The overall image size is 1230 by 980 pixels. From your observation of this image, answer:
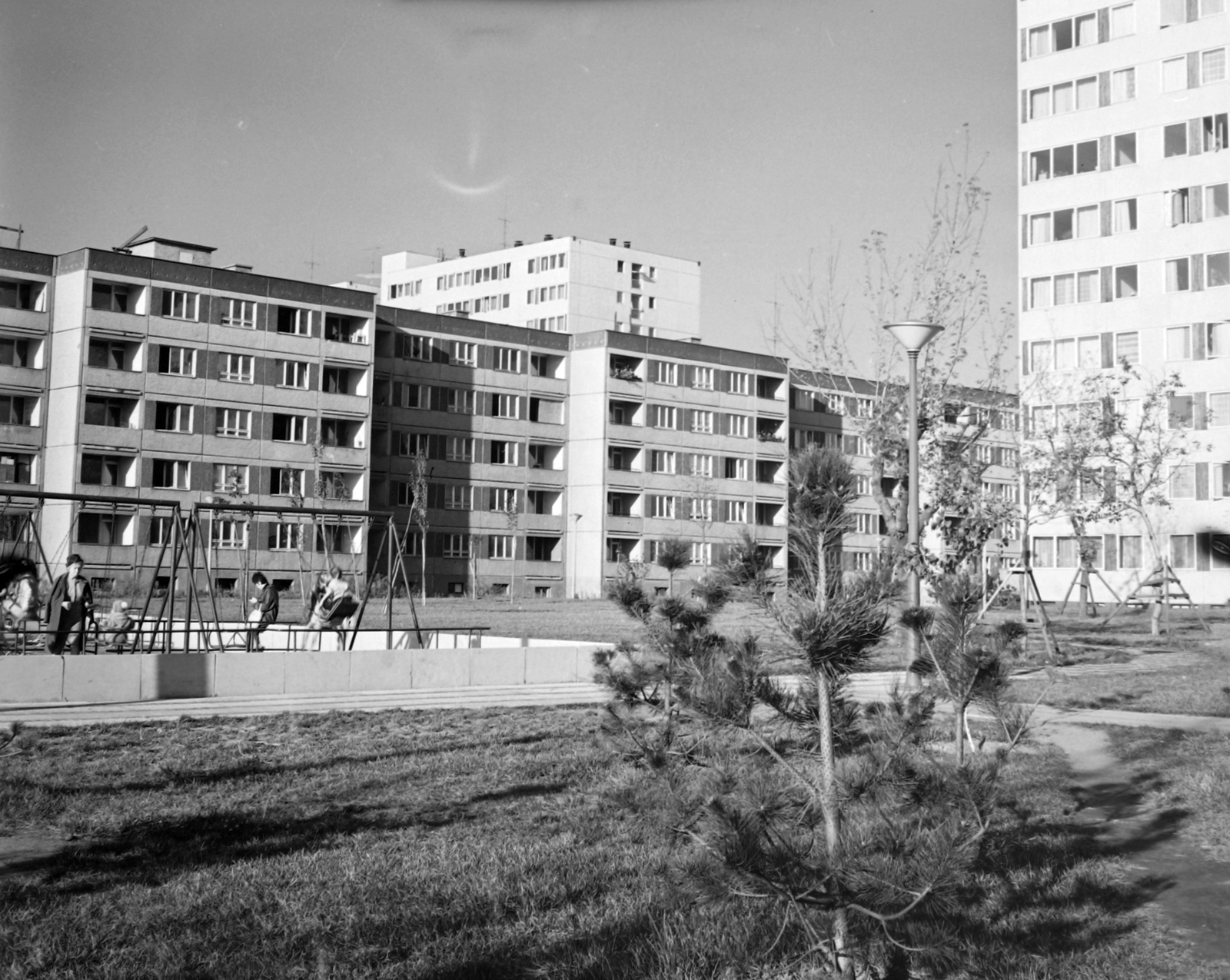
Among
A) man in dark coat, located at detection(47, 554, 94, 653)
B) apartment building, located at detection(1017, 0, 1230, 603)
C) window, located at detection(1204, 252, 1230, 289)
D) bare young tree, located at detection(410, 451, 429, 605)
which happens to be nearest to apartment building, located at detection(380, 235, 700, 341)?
bare young tree, located at detection(410, 451, 429, 605)

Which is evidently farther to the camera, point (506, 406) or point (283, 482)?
point (506, 406)

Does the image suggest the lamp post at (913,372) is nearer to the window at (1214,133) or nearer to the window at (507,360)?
the window at (1214,133)

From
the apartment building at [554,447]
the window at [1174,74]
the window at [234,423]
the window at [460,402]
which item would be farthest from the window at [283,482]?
the window at [1174,74]

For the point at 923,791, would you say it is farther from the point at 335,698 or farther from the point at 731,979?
the point at 335,698

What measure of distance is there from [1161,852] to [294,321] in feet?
209

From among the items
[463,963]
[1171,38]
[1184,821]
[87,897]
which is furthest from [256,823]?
[1171,38]

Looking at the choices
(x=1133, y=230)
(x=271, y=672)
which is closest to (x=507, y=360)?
(x=1133, y=230)

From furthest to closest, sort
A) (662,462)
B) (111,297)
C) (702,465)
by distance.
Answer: (702,465) < (662,462) < (111,297)

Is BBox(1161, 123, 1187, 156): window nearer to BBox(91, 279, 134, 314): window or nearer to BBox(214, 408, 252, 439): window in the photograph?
BBox(214, 408, 252, 439): window

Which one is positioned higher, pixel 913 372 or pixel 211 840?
pixel 913 372

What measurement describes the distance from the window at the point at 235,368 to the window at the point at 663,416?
2530cm

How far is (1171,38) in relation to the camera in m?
50.6

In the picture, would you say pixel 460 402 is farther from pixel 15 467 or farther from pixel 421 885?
pixel 421 885

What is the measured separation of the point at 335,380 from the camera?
227 ft
